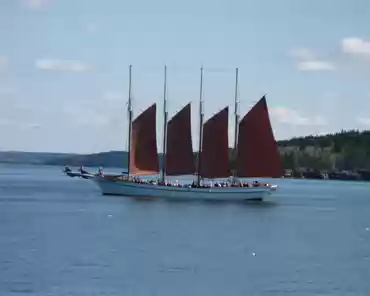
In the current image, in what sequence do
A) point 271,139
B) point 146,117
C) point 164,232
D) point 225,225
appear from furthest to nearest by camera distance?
point 146,117 → point 271,139 → point 225,225 → point 164,232

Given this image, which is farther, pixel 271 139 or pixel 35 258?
pixel 271 139

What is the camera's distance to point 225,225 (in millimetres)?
68125

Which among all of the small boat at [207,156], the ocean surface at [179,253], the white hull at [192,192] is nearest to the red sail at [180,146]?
the small boat at [207,156]

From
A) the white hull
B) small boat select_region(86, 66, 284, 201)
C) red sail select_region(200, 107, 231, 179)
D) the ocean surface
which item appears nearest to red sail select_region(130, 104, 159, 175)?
small boat select_region(86, 66, 284, 201)

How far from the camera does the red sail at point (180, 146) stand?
92.7 m

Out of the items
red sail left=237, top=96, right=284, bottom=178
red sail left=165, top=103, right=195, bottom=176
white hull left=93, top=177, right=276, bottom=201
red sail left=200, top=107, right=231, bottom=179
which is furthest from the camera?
white hull left=93, top=177, right=276, bottom=201

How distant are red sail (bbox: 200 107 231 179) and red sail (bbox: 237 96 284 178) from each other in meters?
1.77

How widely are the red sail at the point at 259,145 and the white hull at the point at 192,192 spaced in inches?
155

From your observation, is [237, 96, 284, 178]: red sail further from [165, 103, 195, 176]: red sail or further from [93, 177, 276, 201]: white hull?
[165, 103, 195, 176]: red sail

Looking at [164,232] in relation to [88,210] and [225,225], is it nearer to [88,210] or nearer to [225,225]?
[225,225]

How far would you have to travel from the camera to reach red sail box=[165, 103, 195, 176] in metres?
92.7

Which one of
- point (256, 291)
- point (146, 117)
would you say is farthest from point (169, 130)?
point (256, 291)

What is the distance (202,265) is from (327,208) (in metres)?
59.4

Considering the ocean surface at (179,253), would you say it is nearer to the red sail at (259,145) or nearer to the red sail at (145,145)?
Answer: the red sail at (259,145)
